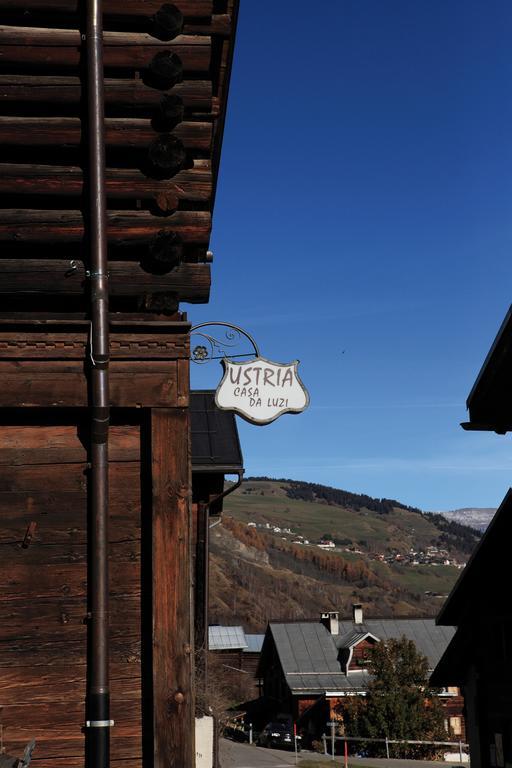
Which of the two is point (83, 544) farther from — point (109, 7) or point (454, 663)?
point (454, 663)

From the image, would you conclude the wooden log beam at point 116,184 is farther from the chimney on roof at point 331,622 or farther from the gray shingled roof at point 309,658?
the chimney on roof at point 331,622

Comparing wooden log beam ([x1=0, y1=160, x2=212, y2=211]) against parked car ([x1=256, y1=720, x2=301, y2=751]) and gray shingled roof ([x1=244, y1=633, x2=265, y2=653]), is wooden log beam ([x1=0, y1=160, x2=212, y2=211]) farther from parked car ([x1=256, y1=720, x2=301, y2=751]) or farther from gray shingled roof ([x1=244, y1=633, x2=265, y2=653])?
gray shingled roof ([x1=244, y1=633, x2=265, y2=653])

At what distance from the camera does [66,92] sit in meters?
6.54

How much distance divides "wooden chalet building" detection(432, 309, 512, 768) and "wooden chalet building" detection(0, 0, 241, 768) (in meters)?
8.05

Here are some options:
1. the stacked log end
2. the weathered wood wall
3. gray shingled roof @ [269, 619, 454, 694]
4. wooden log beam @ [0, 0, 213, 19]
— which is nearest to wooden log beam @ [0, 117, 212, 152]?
the stacked log end

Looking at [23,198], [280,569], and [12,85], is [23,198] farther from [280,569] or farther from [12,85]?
[280,569]

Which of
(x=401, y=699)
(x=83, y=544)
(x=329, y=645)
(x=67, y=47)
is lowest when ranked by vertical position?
(x=401, y=699)

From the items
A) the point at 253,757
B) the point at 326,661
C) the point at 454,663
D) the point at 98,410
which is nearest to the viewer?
the point at 98,410

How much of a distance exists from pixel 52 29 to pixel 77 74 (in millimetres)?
367

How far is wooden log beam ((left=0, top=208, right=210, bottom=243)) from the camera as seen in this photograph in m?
6.40

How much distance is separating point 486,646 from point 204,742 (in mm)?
6215

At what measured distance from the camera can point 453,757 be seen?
40125mm

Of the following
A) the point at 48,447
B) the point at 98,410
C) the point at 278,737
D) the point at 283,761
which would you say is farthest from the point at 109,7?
the point at 278,737

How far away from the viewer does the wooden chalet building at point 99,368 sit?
572cm
